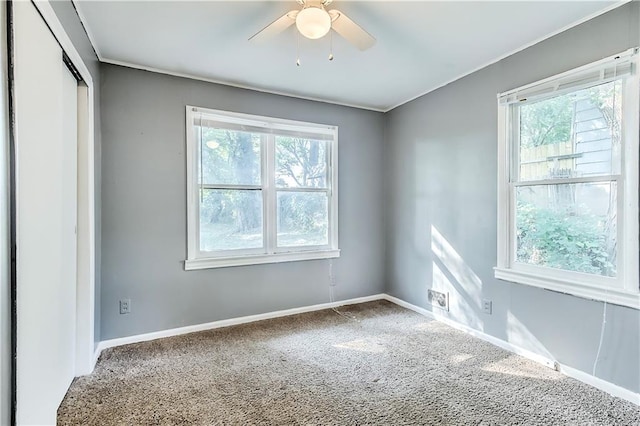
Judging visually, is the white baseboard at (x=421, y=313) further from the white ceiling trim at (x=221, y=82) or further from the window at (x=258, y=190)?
the white ceiling trim at (x=221, y=82)

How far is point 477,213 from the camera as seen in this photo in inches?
119

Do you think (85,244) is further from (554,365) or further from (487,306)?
(554,365)

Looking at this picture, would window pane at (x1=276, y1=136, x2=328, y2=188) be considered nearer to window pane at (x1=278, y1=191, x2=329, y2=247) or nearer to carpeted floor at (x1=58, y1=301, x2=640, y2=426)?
window pane at (x1=278, y1=191, x2=329, y2=247)

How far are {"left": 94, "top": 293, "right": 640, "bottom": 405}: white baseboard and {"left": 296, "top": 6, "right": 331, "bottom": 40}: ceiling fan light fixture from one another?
270 cm

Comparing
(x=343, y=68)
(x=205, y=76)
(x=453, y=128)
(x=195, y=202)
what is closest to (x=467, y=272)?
(x=453, y=128)

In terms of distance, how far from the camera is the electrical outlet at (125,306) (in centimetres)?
285

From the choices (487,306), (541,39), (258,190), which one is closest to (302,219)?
(258,190)

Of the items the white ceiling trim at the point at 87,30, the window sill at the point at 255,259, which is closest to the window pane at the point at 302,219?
the window sill at the point at 255,259

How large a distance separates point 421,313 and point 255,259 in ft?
6.29

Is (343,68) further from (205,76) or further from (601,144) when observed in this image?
(601,144)

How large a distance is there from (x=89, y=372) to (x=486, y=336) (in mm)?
3155

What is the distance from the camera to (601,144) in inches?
85.7

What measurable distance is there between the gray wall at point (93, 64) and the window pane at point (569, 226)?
3308 millimetres

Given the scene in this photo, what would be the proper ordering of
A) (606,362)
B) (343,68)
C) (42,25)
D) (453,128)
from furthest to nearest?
(453,128), (343,68), (606,362), (42,25)
